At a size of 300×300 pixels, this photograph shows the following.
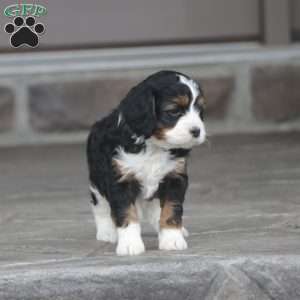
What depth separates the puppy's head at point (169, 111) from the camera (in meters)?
4.86

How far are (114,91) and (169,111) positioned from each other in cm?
468

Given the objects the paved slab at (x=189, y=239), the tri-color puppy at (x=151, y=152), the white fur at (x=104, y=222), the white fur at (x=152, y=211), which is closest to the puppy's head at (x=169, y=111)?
the tri-color puppy at (x=151, y=152)

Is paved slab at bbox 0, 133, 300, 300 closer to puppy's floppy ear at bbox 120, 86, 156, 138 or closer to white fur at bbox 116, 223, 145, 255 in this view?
white fur at bbox 116, 223, 145, 255

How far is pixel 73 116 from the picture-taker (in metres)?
9.55

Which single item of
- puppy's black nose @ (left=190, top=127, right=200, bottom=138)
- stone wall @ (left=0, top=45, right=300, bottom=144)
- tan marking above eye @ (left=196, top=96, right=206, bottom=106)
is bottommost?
stone wall @ (left=0, top=45, right=300, bottom=144)

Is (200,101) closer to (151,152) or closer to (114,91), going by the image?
(151,152)

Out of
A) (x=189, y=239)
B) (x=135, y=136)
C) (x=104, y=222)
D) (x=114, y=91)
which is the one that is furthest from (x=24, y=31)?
(x=135, y=136)

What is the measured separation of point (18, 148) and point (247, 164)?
2.34 meters

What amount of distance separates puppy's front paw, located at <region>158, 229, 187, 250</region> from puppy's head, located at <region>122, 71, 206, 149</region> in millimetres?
433

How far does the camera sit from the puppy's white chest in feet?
16.5

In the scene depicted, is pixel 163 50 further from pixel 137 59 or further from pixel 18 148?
pixel 18 148

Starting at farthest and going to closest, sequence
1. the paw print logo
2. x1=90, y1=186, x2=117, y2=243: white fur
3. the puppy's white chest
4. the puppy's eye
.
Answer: the paw print logo → x1=90, y1=186, x2=117, y2=243: white fur → the puppy's white chest → the puppy's eye

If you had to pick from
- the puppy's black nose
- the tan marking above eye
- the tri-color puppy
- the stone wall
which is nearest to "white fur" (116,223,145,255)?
the tri-color puppy

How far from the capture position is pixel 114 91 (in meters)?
9.55
